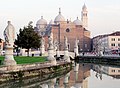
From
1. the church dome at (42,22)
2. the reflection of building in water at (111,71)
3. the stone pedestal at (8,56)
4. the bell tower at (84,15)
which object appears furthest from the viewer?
the bell tower at (84,15)

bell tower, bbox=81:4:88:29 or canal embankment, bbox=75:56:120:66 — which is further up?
bell tower, bbox=81:4:88:29

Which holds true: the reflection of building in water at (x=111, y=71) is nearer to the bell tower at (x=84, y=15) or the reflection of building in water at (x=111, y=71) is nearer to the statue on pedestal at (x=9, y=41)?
the statue on pedestal at (x=9, y=41)

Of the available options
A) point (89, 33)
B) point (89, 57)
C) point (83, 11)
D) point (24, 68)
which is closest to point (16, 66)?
point (24, 68)

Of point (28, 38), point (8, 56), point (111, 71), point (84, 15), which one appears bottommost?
point (111, 71)

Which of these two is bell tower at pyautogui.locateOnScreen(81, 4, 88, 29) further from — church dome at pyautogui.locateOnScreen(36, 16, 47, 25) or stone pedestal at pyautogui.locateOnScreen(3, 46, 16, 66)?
stone pedestal at pyautogui.locateOnScreen(3, 46, 16, 66)

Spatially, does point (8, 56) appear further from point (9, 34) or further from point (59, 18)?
point (59, 18)

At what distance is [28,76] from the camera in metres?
27.8

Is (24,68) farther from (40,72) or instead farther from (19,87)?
(19,87)

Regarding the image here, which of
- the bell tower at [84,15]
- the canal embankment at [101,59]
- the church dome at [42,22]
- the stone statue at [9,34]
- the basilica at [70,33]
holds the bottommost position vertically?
the canal embankment at [101,59]

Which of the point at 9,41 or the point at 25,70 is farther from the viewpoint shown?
the point at 25,70

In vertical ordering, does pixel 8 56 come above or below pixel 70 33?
below

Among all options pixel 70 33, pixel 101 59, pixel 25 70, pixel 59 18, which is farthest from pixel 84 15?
pixel 25 70

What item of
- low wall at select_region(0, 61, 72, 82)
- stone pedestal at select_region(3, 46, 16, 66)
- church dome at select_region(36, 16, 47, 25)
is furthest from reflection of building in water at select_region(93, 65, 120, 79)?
church dome at select_region(36, 16, 47, 25)

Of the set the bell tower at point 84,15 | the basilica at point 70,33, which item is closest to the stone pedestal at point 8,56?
the basilica at point 70,33
